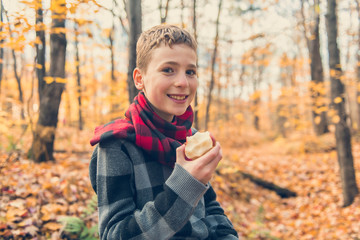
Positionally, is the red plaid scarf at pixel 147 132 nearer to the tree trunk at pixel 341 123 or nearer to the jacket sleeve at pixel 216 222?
the jacket sleeve at pixel 216 222

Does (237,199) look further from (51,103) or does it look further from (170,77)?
(170,77)

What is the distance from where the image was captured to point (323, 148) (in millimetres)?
9594

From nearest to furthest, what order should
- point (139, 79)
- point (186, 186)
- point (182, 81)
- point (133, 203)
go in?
point (186, 186)
point (133, 203)
point (182, 81)
point (139, 79)

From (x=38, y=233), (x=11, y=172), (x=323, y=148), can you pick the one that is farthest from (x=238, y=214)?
(x=323, y=148)

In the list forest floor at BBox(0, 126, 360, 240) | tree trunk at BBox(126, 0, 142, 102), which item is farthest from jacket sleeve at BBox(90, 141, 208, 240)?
forest floor at BBox(0, 126, 360, 240)

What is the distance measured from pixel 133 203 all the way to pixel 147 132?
0.36 metres

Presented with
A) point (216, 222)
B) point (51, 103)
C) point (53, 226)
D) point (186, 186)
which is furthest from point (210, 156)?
point (51, 103)

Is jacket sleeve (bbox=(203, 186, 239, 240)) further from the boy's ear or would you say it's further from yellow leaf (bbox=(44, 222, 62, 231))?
yellow leaf (bbox=(44, 222, 62, 231))

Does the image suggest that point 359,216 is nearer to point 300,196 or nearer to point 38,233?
point 300,196

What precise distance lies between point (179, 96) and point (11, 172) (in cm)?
398

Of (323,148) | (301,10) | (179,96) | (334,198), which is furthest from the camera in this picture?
(301,10)

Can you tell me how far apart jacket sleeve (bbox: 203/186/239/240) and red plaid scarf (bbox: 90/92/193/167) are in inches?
→ 19.0

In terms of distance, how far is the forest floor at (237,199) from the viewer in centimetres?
300

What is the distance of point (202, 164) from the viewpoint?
1.10 metres
